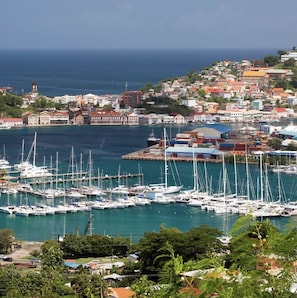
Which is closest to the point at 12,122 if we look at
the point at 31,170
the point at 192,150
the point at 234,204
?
the point at 192,150

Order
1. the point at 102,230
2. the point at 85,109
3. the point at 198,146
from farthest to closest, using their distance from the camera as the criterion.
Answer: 1. the point at 85,109
2. the point at 198,146
3. the point at 102,230

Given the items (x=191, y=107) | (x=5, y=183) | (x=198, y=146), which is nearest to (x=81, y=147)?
(x=198, y=146)

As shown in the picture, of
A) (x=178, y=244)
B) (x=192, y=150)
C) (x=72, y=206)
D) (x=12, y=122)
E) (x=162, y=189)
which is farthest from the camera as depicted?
(x=12, y=122)

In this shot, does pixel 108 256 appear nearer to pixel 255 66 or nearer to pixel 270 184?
pixel 270 184

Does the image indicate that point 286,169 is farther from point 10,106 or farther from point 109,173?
point 10,106

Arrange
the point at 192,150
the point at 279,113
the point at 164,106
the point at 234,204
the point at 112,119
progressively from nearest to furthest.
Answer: the point at 234,204 < the point at 192,150 < the point at 112,119 < the point at 279,113 < the point at 164,106

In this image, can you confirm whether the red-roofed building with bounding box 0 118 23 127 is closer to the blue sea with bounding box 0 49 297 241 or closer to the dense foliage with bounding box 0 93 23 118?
the blue sea with bounding box 0 49 297 241

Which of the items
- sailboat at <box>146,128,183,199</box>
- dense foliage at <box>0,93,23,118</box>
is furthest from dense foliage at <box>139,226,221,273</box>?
dense foliage at <box>0,93,23,118</box>

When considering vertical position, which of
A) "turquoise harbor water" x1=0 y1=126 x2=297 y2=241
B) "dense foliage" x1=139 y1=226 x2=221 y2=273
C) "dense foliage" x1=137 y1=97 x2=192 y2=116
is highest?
"dense foliage" x1=139 y1=226 x2=221 y2=273

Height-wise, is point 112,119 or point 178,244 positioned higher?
point 178,244
